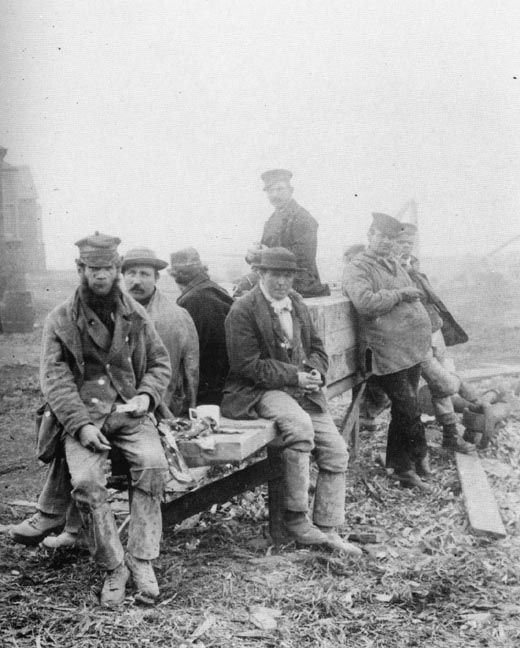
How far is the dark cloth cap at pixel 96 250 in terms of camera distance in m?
4.21

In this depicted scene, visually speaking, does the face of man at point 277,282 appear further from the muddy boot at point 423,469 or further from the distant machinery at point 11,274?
the distant machinery at point 11,274

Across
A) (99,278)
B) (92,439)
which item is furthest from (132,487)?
(99,278)

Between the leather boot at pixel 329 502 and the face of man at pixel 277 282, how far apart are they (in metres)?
1.29

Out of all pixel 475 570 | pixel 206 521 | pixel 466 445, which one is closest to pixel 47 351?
pixel 206 521

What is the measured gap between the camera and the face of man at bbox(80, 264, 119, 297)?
4.23 metres

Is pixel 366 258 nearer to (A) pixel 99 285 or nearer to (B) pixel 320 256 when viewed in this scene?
(A) pixel 99 285

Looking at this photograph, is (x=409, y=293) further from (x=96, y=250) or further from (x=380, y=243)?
(x=96, y=250)

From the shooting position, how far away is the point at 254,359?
4.95m

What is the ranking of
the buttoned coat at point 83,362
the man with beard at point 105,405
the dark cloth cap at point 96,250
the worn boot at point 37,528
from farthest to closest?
the worn boot at point 37,528
the dark cloth cap at point 96,250
the buttoned coat at point 83,362
the man with beard at point 105,405

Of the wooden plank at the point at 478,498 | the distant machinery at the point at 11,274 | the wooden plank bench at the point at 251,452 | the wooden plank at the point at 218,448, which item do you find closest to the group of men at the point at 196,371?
the wooden plank bench at the point at 251,452

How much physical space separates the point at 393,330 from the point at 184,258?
6.61 feet

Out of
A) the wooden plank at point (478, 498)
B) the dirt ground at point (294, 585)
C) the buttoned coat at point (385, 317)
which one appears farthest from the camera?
the buttoned coat at point (385, 317)

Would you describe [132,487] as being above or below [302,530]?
above

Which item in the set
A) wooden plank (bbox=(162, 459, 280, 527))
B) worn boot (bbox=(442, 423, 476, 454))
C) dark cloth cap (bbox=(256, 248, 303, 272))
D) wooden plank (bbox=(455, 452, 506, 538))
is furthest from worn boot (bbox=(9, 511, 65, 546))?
worn boot (bbox=(442, 423, 476, 454))
